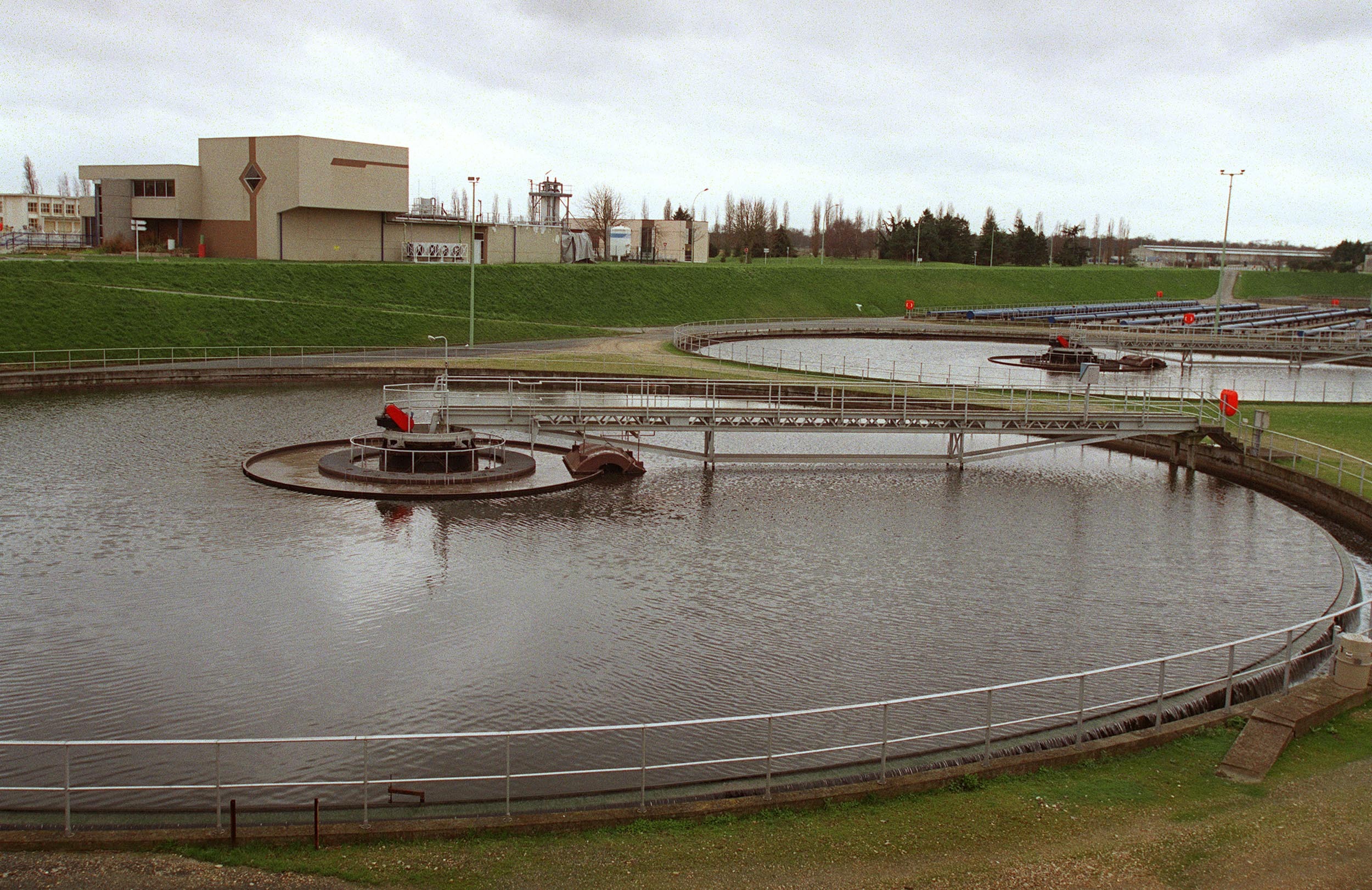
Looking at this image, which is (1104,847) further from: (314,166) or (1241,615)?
(314,166)

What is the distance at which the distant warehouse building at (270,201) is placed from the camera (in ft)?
253

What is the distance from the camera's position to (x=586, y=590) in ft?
70.4

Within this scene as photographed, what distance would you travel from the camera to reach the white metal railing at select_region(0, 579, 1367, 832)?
12617mm

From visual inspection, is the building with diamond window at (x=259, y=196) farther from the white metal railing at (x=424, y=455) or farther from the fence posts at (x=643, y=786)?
the fence posts at (x=643, y=786)

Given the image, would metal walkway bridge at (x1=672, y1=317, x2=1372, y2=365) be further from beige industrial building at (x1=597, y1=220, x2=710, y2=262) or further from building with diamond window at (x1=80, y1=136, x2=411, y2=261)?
beige industrial building at (x1=597, y1=220, x2=710, y2=262)

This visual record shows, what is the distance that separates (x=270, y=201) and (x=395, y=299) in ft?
40.6

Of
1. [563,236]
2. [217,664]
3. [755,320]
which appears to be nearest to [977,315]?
[755,320]

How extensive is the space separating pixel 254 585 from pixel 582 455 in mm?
12738

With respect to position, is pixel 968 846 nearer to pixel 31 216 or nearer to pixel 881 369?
pixel 881 369

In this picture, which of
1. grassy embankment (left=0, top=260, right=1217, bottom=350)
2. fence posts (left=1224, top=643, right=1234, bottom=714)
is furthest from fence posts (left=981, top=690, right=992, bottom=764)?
grassy embankment (left=0, top=260, right=1217, bottom=350)

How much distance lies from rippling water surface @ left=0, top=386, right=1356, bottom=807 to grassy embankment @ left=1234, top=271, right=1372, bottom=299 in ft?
412

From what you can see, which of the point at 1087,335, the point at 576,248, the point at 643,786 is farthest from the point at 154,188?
the point at 643,786

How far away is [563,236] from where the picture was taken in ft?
325

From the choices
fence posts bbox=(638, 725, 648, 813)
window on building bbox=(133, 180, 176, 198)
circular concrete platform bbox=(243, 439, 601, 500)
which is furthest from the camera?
window on building bbox=(133, 180, 176, 198)
